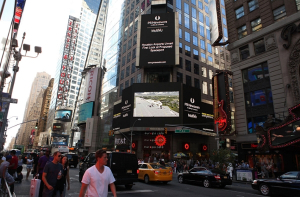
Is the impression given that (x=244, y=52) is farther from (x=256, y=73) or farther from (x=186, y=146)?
(x=186, y=146)

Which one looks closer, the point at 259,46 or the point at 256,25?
the point at 259,46

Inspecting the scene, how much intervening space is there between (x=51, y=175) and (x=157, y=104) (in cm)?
3733

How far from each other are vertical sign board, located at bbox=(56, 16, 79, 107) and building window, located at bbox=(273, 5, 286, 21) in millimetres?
106399

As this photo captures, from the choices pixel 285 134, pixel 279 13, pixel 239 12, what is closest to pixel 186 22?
pixel 239 12

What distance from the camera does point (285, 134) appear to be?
65.8ft

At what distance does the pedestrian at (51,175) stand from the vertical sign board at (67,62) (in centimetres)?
11420

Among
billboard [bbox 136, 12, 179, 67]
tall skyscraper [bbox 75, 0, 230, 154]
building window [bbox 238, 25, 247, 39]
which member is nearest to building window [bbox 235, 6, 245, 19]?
building window [bbox 238, 25, 247, 39]

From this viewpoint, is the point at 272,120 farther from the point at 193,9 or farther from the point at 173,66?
the point at 193,9

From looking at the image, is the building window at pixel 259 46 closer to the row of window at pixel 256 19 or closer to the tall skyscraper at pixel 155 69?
the row of window at pixel 256 19

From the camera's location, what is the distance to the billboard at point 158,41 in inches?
1823

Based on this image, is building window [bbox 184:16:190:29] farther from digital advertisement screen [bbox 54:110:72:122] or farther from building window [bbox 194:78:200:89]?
digital advertisement screen [bbox 54:110:72:122]

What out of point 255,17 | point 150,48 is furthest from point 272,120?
point 150,48

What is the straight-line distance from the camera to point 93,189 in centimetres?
414

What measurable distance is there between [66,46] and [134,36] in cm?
8840
